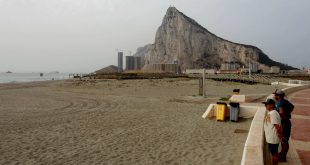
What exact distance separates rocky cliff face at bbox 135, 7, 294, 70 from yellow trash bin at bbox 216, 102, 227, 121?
128 metres

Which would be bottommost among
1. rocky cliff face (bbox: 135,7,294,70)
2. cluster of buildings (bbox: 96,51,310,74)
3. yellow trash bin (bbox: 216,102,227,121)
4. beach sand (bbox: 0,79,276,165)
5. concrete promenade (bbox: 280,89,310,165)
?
beach sand (bbox: 0,79,276,165)

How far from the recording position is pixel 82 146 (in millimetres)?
8742

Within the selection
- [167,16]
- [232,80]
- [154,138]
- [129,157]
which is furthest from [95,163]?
[167,16]

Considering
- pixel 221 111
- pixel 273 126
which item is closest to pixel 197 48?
pixel 221 111

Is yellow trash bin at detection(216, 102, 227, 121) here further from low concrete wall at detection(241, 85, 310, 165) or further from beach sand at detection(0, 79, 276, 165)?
low concrete wall at detection(241, 85, 310, 165)

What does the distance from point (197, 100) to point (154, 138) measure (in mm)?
11049

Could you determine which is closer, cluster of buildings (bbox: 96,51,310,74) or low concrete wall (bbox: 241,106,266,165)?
low concrete wall (bbox: 241,106,266,165)

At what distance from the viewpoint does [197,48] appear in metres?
146

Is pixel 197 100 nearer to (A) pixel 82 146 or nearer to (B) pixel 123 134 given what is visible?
(B) pixel 123 134

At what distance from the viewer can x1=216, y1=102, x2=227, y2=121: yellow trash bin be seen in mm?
12617

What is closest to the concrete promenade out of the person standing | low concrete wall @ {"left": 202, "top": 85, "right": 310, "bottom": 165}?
the person standing

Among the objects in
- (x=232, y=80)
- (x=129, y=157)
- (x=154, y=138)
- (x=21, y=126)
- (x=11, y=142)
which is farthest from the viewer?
(x=232, y=80)

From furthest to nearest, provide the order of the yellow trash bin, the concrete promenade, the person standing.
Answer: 1. the yellow trash bin
2. the concrete promenade
3. the person standing

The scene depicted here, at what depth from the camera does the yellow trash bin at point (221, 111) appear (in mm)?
12617
